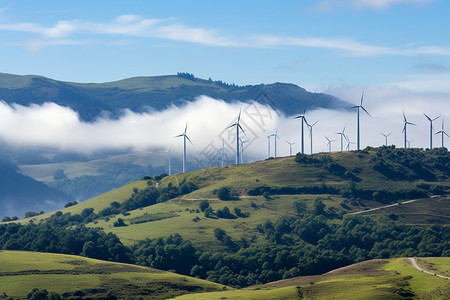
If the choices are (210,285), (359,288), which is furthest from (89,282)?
(359,288)

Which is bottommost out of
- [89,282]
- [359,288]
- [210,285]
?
[210,285]

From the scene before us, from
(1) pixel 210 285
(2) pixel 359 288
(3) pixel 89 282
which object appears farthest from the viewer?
(1) pixel 210 285

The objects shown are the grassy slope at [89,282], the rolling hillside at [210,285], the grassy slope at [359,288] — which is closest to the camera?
the grassy slope at [359,288]

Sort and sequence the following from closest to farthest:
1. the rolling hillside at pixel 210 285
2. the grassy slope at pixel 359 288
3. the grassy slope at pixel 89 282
Answer: the grassy slope at pixel 359 288 → the rolling hillside at pixel 210 285 → the grassy slope at pixel 89 282

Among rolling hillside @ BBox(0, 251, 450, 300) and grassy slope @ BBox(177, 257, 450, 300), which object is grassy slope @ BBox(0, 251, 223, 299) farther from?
grassy slope @ BBox(177, 257, 450, 300)

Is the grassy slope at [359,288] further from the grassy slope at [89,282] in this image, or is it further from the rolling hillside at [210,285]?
the grassy slope at [89,282]

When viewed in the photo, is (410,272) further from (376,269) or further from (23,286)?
(23,286)

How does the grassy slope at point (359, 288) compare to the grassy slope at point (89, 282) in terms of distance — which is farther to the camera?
the grassy slope at point (89, 282)

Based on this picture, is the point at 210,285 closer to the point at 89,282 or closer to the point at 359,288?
the point at 89,282

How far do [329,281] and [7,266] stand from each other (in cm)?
8433

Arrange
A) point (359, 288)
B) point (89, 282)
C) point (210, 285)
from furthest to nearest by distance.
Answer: point (210, 285) < point (89, 282) < point (359, 288)

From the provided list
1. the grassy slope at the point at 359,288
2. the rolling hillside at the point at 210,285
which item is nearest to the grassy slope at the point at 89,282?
the rolling hillside at the point at 210,285

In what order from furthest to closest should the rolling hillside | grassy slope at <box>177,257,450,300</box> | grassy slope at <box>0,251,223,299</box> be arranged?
grassy slope at <box>0,251,223,299</box>, the rolling hillside, grassy slope at <box>177,257,450,300</box>

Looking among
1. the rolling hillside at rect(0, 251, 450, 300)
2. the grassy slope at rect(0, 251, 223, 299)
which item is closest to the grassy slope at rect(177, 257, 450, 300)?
the rolling hillside at rect(0, 251, 450, 300)
